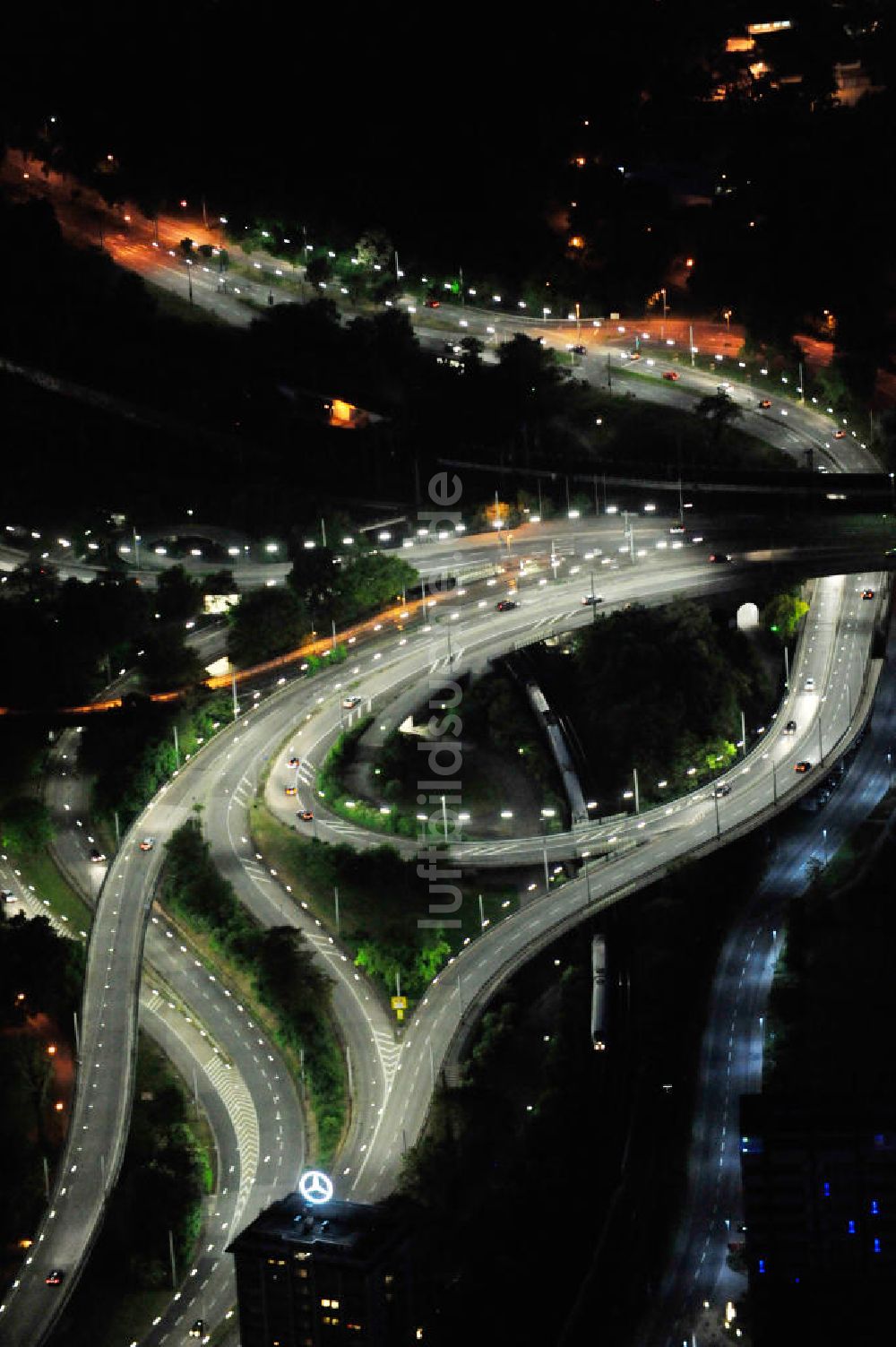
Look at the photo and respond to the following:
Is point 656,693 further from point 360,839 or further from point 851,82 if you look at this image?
point 851,82

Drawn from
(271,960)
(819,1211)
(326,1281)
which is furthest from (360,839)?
(819,1211)

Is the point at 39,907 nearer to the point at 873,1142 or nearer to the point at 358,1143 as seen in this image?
the point at 358,1143

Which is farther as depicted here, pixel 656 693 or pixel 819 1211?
pixel 656 693

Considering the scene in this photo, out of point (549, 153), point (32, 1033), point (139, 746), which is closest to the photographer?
point (32, 1033)

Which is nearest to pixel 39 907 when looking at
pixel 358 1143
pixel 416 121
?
pixel 358 1143

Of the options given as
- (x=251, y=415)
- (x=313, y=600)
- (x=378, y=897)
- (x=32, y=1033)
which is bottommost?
(x=32, y=1033)

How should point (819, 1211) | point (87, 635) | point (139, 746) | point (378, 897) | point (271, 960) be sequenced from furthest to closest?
point (87, 635)
point (139, 746)
point (378, 897)
point (271, 960)
point (819, 1211)

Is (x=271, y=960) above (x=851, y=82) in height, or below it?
below

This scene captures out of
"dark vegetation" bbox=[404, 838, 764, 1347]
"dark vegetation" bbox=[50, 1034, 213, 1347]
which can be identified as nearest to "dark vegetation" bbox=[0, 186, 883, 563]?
"dark vegetation" bbox=[404, 838, 764, 1347]

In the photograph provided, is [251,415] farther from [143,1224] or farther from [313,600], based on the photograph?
[143,1224]
